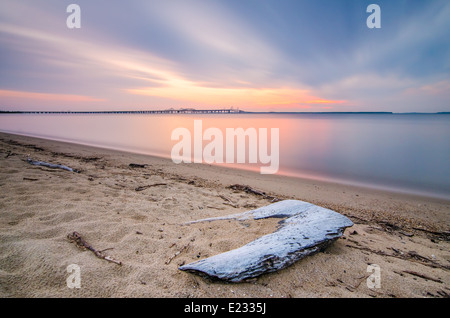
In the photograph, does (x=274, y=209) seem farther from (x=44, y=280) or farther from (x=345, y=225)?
(x=44, y=280)

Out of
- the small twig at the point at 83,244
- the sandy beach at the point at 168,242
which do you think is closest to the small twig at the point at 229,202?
the sandy beach at the point at 168,242

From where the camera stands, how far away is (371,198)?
6.43 metres

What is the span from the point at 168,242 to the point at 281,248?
160 cm

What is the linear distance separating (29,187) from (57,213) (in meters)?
1.80

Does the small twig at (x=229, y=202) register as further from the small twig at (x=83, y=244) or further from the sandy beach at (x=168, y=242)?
the small twig at (x=83, y=244)

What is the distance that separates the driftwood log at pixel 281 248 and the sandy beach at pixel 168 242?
91mm

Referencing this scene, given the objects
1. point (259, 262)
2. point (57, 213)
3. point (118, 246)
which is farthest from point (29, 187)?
point (259, 262)

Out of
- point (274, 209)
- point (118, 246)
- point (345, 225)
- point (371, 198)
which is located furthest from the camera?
point (371, 198)

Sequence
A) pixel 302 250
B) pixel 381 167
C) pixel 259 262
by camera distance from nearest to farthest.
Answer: pixel 259 262 → pixel 302 250 → pixel 381 167

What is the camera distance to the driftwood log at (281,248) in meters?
2.19

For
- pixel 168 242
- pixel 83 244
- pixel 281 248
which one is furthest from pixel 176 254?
pixel 281 248

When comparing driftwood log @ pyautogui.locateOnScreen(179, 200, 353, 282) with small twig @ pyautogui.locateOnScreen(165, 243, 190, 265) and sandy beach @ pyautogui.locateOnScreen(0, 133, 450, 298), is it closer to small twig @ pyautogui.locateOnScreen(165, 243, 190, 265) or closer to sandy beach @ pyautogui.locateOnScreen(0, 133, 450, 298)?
sandy beach @ pyautogui.locateOnScreen(0, 133, 450, 298)

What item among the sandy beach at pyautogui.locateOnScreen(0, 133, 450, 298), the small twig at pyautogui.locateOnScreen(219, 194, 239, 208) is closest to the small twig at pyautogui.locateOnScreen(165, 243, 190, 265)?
the sandy beach at pyautogui.locateOnScreen(0, 133, 450, 298)
